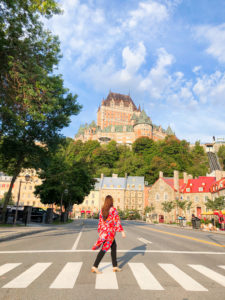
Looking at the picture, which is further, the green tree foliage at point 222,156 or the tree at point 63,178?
the green tree foliage at point 222,156

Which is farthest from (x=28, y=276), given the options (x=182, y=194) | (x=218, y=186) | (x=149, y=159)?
(x=149, y=159)

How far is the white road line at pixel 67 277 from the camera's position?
4703mm

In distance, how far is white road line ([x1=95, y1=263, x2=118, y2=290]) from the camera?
4.65m

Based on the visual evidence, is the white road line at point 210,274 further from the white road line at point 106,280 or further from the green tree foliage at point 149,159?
the green tree foliage at point 149,159

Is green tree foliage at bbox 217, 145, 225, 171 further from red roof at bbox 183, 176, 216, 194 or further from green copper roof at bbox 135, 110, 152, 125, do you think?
red roof at bbox 183, 176, 216, 194

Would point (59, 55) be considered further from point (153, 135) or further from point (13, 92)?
point (153, 135)

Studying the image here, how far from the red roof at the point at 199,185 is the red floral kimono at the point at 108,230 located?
49961mm

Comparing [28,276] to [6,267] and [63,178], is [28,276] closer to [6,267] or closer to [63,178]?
[6,267]

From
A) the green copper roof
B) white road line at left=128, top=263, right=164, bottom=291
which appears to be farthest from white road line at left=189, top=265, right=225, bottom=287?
the green copper roof

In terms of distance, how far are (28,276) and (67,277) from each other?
87 centimetres

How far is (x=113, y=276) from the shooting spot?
5426mm

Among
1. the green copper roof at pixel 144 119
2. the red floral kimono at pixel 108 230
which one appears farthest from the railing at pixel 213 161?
the red floral kimono at pixel 108 230

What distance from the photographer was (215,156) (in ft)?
388

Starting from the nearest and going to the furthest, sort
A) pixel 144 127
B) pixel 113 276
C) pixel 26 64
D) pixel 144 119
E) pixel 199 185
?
pixel 113 276, pixel 26 64, pixel 199 185, pixel 144 127, pixel 144 119
